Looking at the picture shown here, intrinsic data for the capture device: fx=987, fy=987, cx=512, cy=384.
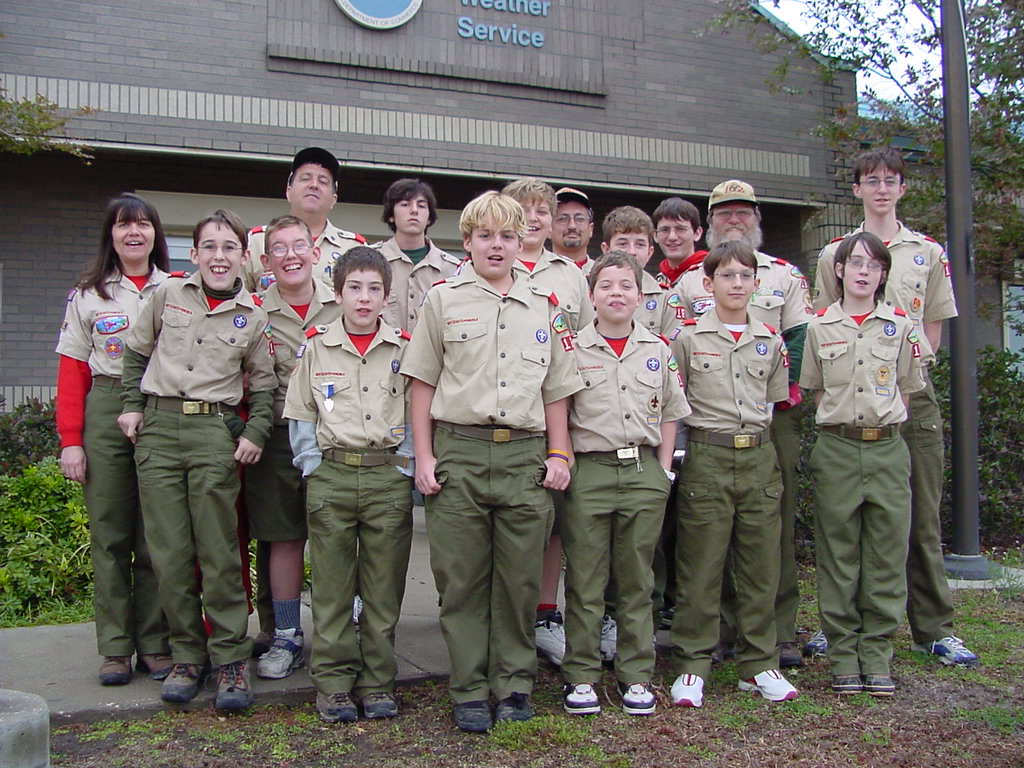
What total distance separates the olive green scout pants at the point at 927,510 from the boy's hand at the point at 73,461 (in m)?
3.72

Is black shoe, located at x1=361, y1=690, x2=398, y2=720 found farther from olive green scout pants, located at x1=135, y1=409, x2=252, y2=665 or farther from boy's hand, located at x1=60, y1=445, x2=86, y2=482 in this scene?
boy's hand, located at x1=60, y1=445, x2=86, y2=482

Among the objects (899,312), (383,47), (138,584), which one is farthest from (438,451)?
(383,47)

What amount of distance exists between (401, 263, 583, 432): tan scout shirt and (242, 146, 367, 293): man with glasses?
2.96 feet

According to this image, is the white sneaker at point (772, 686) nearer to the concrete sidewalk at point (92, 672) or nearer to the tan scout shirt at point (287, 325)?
the concrete sidewalk at point (92, 672)

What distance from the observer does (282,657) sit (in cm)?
430

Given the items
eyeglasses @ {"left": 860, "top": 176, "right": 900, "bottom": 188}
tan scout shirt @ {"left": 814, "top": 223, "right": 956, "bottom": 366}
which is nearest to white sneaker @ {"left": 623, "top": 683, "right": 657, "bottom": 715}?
tan scout shirt @ {"left": 814, "top": 223, "right": 956, "bottom": 366}

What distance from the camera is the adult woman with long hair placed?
414 cm

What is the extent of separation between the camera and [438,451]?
13.0 ft

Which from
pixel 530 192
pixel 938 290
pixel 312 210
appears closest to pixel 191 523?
pixel 312 210

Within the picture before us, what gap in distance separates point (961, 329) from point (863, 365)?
2158 mm

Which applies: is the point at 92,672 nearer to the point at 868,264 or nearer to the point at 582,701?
the point at 582,701

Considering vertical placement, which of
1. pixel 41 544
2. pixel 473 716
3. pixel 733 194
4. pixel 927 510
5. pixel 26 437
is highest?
pixel 733 194

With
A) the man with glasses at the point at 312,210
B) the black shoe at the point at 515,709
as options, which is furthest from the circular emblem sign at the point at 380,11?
the black shoe at the point at 515,709

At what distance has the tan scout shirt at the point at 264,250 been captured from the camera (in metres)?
4.75
